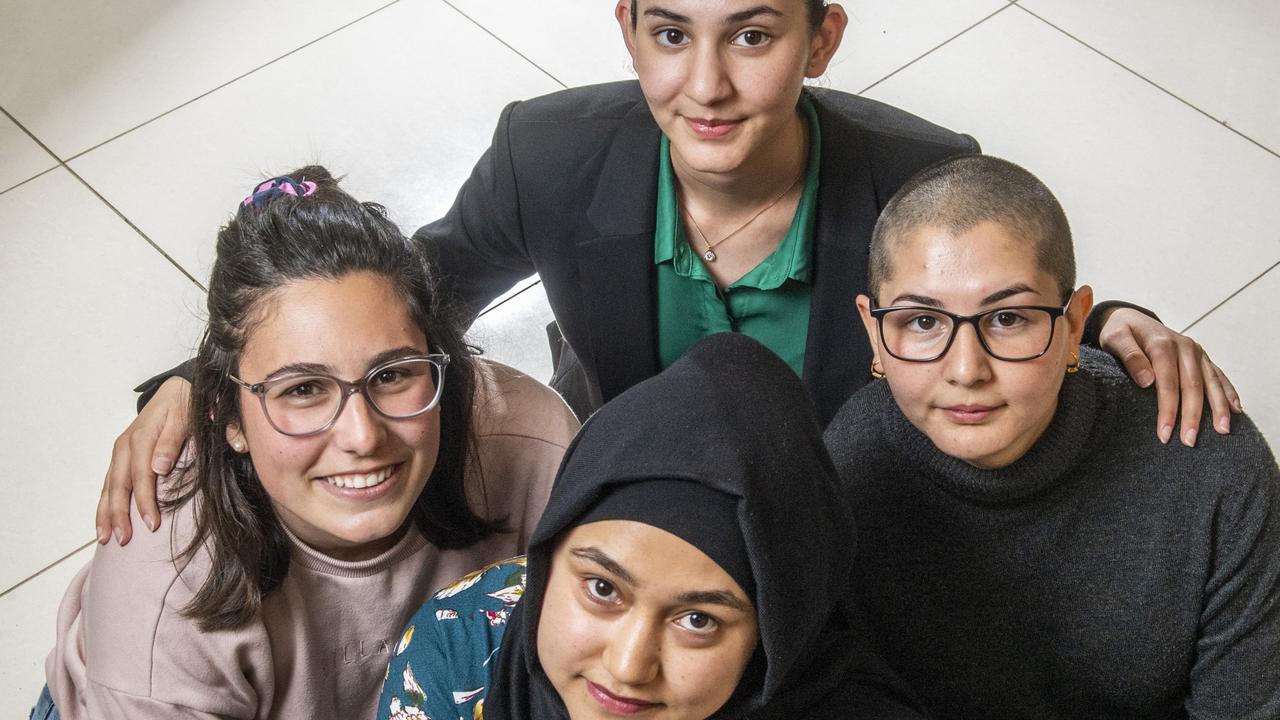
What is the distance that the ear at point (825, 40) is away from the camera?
1.91 m

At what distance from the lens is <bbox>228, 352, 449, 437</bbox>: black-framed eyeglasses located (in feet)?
5.32

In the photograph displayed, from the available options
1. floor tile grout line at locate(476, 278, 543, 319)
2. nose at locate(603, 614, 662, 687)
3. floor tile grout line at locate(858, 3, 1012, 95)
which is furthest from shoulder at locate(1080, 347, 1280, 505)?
floor tile grout line at locate(858, 3, 1012, 95)

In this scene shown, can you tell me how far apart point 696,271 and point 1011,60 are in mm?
1877

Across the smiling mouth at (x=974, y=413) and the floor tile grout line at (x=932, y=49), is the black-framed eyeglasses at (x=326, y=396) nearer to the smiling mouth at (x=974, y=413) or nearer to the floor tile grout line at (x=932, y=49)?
the smiling mouth at (x=974, y=413)

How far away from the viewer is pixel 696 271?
209cm

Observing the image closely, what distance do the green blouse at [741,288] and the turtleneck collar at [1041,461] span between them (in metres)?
0.43

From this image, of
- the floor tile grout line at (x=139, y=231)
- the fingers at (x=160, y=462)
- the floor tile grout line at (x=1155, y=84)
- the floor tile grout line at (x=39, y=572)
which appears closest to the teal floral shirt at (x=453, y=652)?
the fingers at (x=160, y=462)

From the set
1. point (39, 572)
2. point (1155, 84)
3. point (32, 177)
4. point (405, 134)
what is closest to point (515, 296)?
point (405, 134)

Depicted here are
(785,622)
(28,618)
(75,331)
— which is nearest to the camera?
(785,622)

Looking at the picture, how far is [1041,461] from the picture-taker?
1.69 m

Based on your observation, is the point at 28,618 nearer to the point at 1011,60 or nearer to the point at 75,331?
the point at 75,331

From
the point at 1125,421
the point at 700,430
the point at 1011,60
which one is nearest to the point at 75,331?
the point at 700,430

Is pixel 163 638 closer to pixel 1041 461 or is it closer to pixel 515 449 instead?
pixel 515 449

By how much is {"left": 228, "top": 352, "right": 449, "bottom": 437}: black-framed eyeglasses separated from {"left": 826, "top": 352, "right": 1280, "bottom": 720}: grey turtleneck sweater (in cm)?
64
